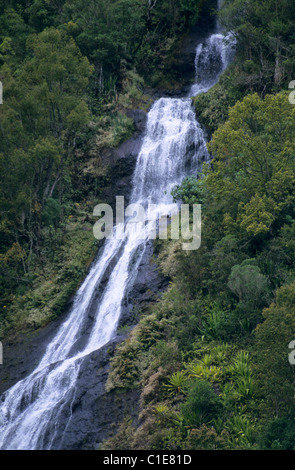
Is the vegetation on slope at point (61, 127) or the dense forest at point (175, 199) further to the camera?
the vegetation on slope at point (61, 127)

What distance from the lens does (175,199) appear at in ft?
67.7

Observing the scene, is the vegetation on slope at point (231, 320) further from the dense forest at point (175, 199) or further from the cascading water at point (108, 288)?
the cascading water at point (108, 288)

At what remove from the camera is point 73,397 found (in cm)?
1463

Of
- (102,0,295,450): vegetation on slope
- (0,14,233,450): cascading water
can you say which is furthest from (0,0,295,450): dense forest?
(0,14,233,450): cascading water

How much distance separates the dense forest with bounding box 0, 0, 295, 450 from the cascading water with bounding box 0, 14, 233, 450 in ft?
3.84

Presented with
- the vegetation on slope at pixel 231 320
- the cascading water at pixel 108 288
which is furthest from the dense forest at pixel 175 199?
the cascading water at pixel 108 288

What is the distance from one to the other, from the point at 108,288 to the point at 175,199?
5.16 metres

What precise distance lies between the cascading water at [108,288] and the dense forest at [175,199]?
1.17 meters

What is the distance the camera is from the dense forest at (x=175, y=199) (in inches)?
476

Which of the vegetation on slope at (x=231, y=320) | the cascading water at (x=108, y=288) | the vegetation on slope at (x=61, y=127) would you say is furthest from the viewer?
the vegetation on slope at (x=61, y=127)

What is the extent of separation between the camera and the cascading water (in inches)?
565

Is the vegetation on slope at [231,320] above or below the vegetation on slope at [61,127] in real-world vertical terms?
below

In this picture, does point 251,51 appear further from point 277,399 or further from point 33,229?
point 277,399
